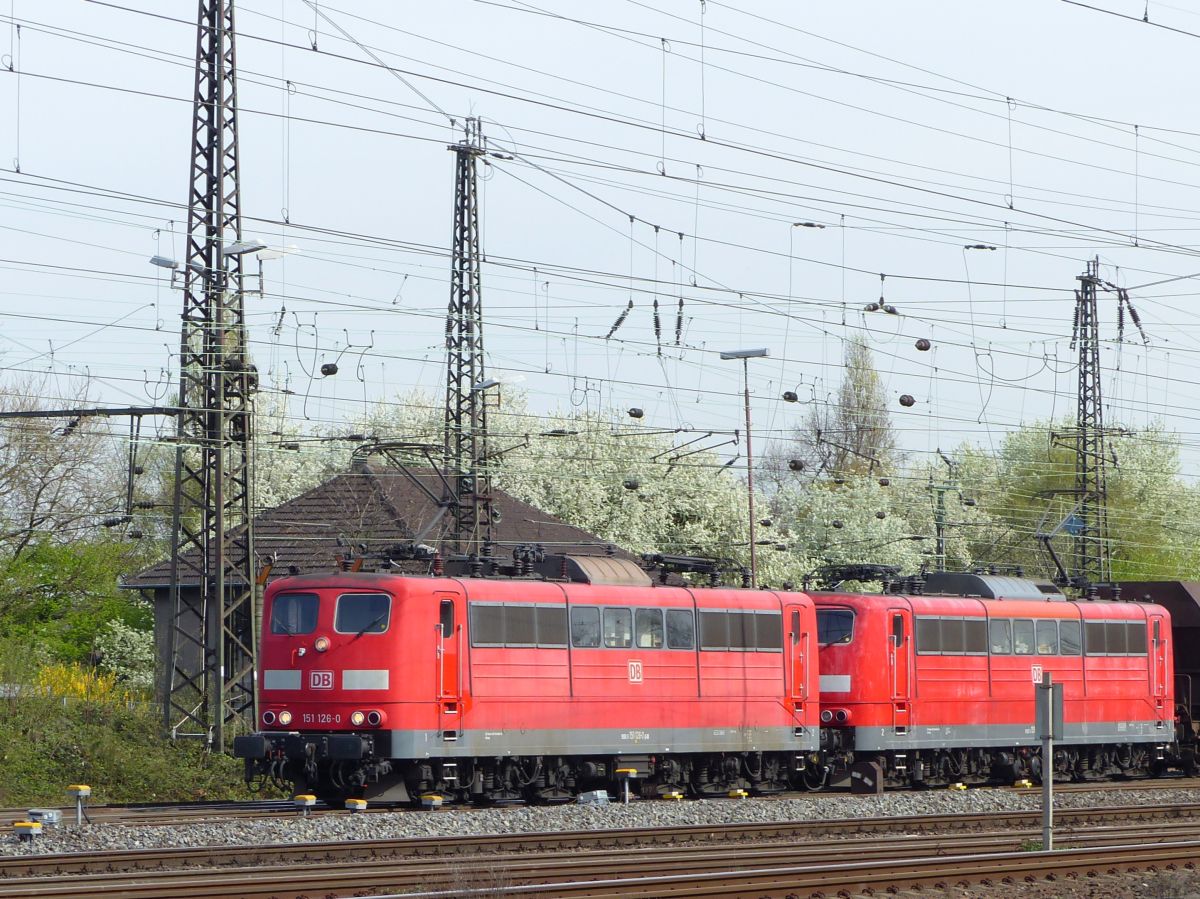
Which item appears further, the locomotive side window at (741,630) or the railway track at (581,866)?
the locomotive side window at (741,630)

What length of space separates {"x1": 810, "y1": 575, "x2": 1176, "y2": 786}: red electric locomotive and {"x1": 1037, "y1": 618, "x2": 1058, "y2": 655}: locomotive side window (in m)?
0.03

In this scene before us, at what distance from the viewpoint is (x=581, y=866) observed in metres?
16.3

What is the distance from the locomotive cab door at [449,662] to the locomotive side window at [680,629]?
13.3 ft

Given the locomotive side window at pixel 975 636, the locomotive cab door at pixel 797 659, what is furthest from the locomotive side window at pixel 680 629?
the locomotive side window at pixel 975 636

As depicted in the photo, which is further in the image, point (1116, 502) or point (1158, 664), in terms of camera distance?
point (1116, 502)

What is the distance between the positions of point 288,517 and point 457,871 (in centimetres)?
3532

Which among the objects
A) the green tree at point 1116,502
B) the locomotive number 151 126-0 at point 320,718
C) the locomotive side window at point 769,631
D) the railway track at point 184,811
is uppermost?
the green tree at point 1116,502

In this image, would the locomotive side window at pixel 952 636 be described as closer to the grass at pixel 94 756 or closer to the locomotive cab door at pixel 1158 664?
the locomotive cab door at pixel 1158 664

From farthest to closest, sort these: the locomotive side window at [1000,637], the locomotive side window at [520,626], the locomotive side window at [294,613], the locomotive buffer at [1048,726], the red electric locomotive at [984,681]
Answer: the locomotive side window at [1000,637] → the red electric locomotive at [984,681] → the locomotive side window at [520,626] → the locomotive side window at [294,613] → the locomotive buffer at [1048,726]

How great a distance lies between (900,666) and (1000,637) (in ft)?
9.56

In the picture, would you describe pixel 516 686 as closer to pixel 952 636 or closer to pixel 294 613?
pixel 294 613

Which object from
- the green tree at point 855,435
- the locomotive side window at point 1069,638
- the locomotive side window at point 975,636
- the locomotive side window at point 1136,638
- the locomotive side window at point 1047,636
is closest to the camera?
the locomotive side window at point 975,636

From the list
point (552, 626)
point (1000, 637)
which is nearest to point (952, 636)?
point (1000, 637)

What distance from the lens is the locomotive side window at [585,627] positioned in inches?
976
